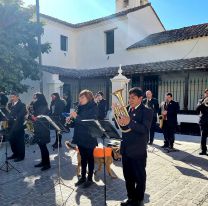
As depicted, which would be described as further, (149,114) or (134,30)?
(134,30)

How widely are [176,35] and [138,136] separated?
15802mm

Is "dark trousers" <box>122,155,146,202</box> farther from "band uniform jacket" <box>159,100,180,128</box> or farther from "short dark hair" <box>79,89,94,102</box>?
"band uniform jacket" <box>159,100,180,128</box>

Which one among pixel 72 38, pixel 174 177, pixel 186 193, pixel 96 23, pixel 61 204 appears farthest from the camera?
pixel 72 38

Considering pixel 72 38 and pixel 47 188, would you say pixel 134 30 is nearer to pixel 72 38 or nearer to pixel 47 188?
pixel 72 38

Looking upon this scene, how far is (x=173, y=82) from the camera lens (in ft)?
55.1

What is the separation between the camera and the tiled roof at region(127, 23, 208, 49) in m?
16.5

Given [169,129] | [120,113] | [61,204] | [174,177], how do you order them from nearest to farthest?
1. [120,113]
2. [61,204]
3. [174,177]
4. [169,129]

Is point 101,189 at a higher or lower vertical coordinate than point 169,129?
lower

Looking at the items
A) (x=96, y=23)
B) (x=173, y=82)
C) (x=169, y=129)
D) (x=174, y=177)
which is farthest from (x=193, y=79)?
(x=174, y=177)

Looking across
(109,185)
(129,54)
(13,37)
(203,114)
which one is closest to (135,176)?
(109,185)

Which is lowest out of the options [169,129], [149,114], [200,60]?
[169,129]

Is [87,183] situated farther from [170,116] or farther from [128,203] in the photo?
[170,116]

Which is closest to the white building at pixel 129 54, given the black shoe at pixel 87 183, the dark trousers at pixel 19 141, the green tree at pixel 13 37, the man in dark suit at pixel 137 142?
the green tree at pixel 13 37

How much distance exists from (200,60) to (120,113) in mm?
12740
